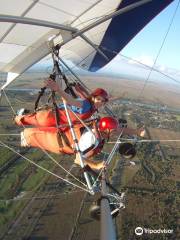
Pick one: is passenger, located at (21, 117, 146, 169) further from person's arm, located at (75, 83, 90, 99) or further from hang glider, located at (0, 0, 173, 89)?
hang glider, located at (0, 0, 173, 89)

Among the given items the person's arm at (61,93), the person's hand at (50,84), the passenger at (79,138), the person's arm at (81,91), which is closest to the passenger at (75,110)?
the person's arm at (61,93)

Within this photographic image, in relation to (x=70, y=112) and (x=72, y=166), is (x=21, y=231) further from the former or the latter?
(x=70, y=112)

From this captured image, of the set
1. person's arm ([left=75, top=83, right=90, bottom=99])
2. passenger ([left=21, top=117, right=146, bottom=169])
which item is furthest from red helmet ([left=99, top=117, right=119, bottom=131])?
person's arm ([left=75, top=83, right=90, bottom=99])

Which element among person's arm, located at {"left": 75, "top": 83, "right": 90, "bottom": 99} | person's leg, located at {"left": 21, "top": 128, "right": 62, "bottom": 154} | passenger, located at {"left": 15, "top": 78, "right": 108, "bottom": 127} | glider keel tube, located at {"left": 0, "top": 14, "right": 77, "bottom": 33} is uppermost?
glider keel tube, located at {"left": 0, "top": 14, "right": 77, "bottom": 33}

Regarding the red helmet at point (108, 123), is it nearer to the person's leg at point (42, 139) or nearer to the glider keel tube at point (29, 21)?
the person's leg at point (42, 139)

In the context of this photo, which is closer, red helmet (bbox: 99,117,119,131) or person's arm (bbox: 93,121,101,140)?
red helmet (bbox: 99,117,119,131)

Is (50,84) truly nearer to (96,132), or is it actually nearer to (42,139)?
(96,132)
